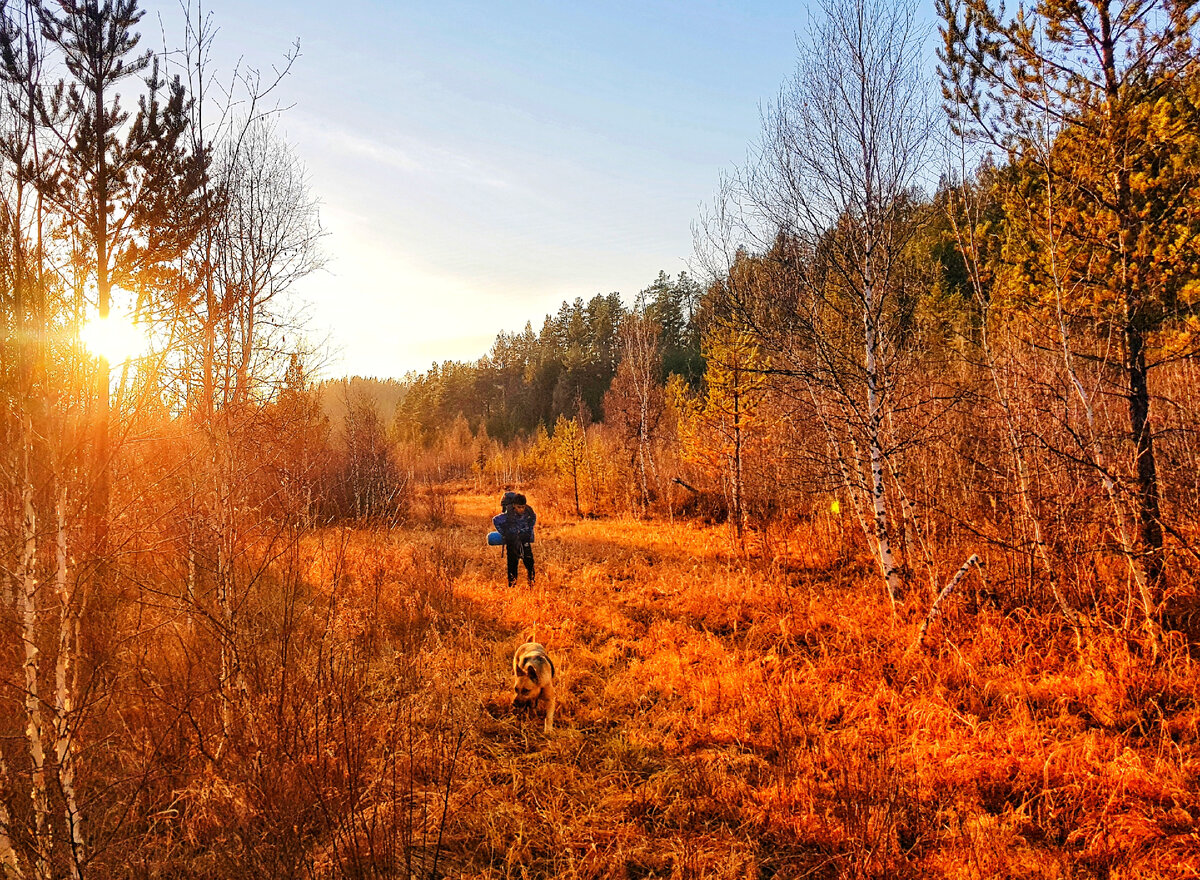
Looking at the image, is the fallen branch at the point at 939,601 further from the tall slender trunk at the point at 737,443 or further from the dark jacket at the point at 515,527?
the tall slender trunk at the point at 737,443

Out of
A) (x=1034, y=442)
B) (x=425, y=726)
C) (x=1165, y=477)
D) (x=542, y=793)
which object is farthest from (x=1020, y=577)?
(x=425, y=726)

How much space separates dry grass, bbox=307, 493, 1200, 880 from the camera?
2838 mm

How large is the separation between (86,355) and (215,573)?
166cm

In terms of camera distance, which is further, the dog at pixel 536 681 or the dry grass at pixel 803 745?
the dog at pixel 536 681

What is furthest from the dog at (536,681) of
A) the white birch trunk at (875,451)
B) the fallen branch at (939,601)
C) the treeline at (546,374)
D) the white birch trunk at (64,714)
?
the treeline at (546,374)

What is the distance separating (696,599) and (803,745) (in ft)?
11.9

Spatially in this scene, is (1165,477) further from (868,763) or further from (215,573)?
(215,573)

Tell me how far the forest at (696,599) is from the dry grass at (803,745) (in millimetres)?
29

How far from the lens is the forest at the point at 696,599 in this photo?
2.65 metres

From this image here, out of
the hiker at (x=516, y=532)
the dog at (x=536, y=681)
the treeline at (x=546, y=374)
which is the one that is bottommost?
the dog at (x=536, y=681)

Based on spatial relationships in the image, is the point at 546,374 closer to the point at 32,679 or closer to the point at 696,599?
the point at 696,599

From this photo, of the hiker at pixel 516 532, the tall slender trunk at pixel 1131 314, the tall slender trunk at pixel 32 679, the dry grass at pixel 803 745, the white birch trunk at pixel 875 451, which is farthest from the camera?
the hiker at pixel 516 532

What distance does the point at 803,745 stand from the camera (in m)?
3.80

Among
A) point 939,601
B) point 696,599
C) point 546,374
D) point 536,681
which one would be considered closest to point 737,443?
point 696,599
